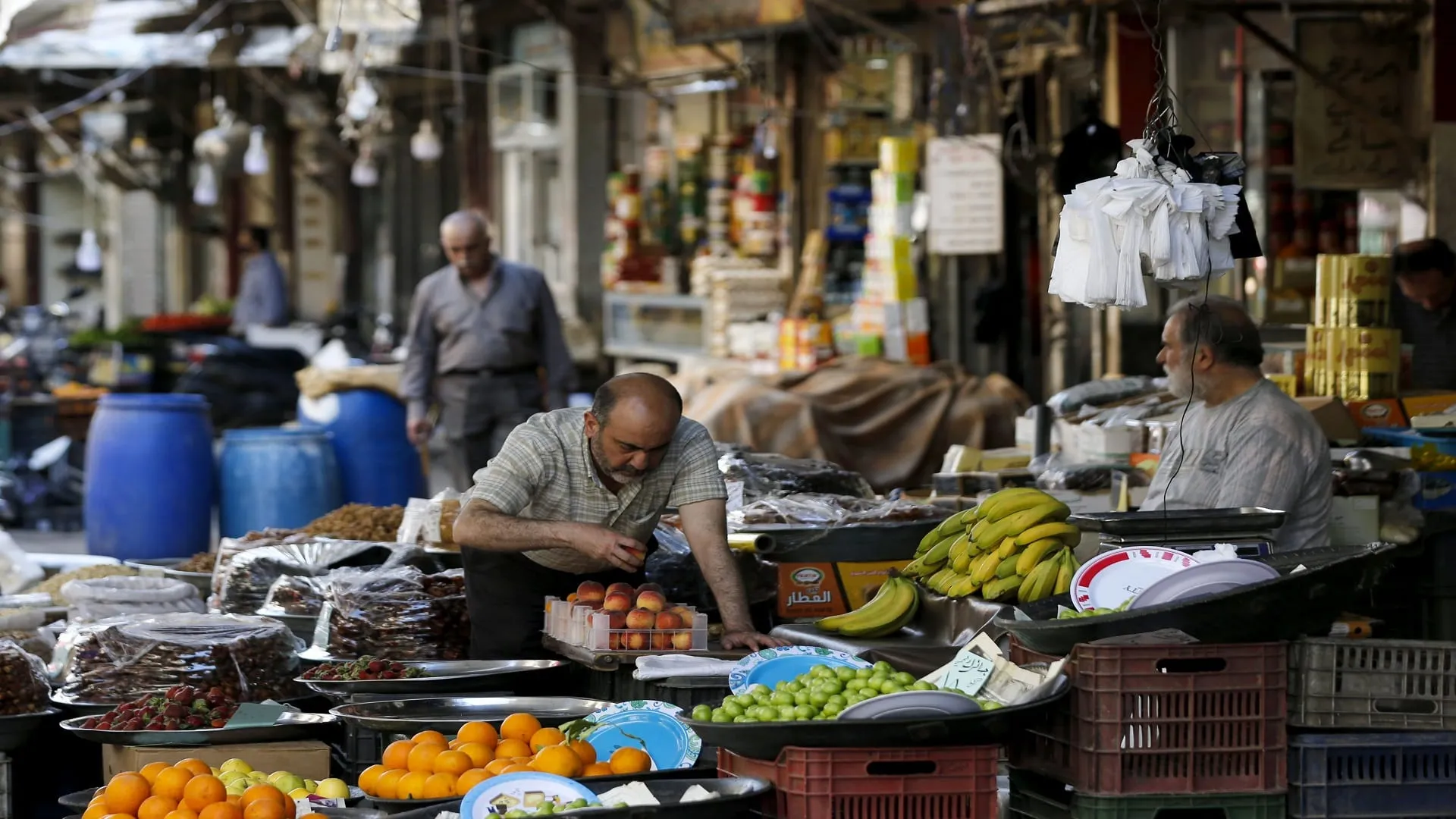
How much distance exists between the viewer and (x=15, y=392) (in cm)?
1545

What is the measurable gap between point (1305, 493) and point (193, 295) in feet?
95.6

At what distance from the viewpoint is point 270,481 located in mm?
10594

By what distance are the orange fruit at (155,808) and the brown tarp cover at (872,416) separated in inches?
237

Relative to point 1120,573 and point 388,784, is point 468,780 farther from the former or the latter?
point 1120,573

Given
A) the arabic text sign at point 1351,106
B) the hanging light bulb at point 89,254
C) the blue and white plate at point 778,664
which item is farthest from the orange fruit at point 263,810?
the hanging light bulb at point 89,254

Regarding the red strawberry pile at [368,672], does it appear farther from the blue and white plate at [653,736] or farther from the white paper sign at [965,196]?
the white paper sign at [965,196]

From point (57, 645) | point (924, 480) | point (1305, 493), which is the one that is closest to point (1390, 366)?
point (1305, 493)

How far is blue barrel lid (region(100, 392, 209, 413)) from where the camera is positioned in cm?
1084

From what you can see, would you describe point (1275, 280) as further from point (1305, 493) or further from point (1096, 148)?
point (1305, 493)

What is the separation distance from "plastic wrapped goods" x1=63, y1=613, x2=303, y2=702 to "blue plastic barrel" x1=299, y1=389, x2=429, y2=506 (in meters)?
5.89

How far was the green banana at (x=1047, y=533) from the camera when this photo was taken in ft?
18.3

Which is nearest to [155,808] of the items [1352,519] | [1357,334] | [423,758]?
[423,758]

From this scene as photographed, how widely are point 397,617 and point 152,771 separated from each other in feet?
5.66

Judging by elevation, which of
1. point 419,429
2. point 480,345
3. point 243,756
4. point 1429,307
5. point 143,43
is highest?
point 143,43
